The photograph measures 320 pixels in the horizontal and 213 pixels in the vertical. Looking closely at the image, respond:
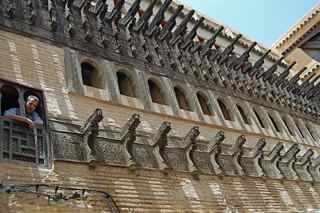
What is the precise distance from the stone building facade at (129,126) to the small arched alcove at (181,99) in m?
0.04

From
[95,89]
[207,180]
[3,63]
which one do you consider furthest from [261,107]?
[3,63]

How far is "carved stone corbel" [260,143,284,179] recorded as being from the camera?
10317mm

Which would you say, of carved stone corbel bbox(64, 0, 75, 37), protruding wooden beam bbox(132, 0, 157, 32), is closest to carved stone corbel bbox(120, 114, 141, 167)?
carved stone corbel bbox(64, 0, 75, 37)

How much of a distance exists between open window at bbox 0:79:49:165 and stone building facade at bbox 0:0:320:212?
2 cm

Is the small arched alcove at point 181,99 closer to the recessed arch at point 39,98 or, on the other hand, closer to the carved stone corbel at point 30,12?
the carved stone corbel at point 30,12

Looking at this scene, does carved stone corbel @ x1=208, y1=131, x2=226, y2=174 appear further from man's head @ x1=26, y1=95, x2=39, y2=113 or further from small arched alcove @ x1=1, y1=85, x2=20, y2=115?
small arched alcove @ x1=1, y1=85, x2=20, y2=115

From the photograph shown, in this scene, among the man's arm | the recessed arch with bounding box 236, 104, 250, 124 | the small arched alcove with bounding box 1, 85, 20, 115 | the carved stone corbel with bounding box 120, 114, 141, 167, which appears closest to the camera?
the man's arm

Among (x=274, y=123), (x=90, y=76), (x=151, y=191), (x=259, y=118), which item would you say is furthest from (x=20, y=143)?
(x=274, y=123)

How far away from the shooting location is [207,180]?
825 cm

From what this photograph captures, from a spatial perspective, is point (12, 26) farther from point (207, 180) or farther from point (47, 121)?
point (207, 180)

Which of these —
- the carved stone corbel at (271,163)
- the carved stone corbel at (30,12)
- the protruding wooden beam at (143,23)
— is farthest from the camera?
the protruding wooden beam at (143,23)

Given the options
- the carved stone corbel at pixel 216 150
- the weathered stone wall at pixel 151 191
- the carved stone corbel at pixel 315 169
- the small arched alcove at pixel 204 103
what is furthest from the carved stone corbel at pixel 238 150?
the carved stone corbel at pixel 315 169

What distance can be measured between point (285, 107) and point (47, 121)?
1118 centimetres

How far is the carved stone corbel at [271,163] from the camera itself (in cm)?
1032
